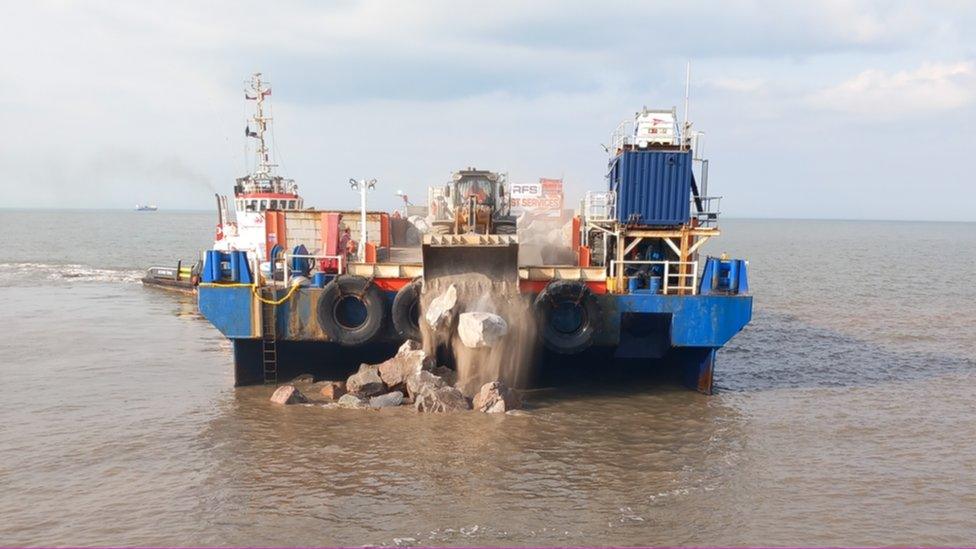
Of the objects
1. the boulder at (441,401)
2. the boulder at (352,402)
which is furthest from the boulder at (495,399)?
the boulder at (352,402)

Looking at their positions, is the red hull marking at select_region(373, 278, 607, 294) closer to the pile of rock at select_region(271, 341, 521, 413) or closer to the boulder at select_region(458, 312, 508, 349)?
the pile of rock at select_region(271, 341, 521, 413)

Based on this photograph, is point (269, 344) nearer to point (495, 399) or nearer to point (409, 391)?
point (409, 391)

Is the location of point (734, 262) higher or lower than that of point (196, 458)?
higher

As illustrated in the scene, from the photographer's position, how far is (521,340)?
49.8 ft

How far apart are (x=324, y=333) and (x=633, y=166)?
7.65 m

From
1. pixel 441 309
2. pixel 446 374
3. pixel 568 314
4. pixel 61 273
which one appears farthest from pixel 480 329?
pixel 61 273

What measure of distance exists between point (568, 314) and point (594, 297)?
700 mm

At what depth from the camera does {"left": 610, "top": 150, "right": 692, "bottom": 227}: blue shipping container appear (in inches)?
647

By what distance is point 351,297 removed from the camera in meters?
→ 15.5

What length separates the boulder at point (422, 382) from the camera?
1430cm

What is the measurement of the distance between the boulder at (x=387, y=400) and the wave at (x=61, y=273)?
100 feet

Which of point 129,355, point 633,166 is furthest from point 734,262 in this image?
point 129,355

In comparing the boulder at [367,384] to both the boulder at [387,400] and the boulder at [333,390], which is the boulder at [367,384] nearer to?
the boulder at [333,390]

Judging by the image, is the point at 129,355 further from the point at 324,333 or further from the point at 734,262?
the point at 734,262
